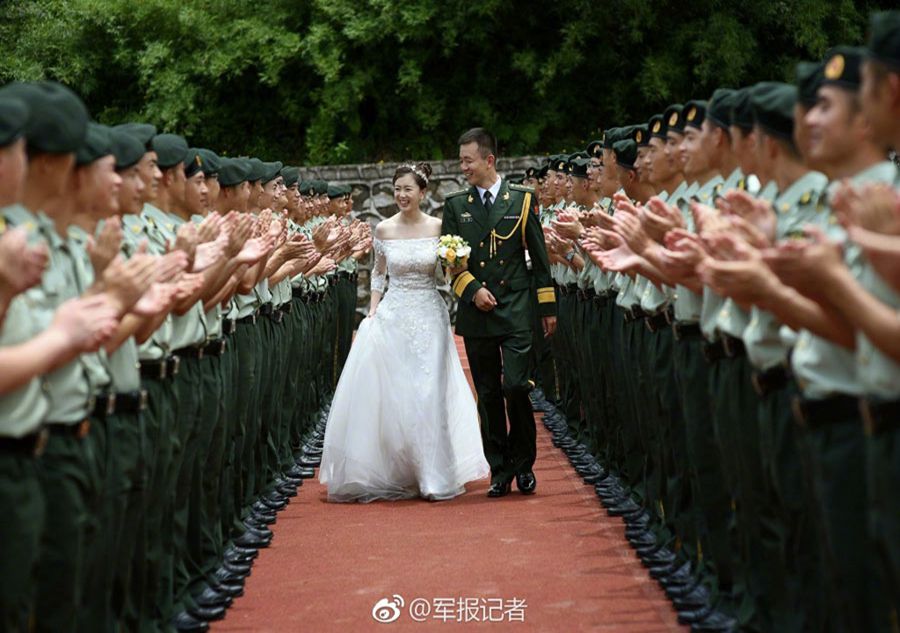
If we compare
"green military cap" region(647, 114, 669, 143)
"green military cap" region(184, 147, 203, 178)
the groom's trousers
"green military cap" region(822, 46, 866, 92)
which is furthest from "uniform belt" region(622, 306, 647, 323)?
"green military cap" region(822, 46, 866, 92)

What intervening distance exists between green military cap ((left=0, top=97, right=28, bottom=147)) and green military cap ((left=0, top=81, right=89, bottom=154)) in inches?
9.8

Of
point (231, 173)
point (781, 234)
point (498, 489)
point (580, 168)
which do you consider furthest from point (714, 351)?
point (580, 168)

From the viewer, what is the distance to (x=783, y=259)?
13.8 ft

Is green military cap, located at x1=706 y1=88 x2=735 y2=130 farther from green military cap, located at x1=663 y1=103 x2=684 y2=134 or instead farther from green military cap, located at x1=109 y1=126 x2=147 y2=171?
green military cap, located at x1=109 y1=126 x2=147 y2=171

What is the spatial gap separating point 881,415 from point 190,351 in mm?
4034

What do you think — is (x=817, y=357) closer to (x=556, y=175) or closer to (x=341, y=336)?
(x=556, y=175)

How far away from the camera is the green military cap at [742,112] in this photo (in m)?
6.39

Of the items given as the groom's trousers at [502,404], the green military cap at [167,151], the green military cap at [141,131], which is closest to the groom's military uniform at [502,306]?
the groom's trousers at [502,404]

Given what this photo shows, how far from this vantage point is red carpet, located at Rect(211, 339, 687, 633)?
7066mm

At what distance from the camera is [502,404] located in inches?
413

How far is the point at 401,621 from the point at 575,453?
5601mm

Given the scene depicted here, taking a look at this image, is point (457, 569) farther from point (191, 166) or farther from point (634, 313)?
point (191, 166)

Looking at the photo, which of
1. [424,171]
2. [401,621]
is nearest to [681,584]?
[401,621]

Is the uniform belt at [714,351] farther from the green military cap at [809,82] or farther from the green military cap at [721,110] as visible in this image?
the green military cap at [809,82]
